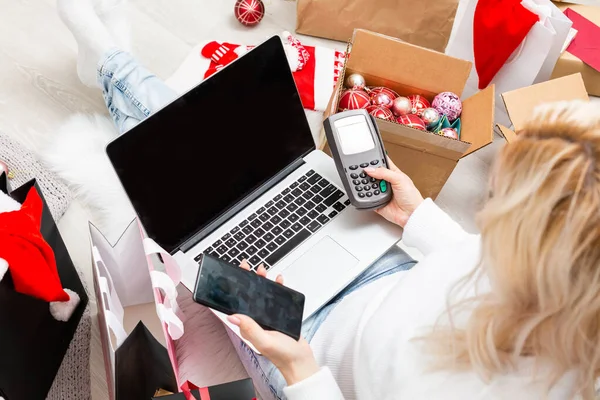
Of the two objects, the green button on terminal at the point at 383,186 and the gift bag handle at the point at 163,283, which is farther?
the green button on terminal at the point at 383,186

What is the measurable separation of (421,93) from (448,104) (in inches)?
3.7

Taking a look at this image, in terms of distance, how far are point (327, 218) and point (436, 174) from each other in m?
0.39

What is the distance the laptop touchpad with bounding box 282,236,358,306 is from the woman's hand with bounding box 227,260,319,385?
15cm

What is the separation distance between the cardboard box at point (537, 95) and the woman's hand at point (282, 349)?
78 cm

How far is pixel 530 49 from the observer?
1.31 metres

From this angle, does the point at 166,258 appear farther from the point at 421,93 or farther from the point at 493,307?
the point at 421,93

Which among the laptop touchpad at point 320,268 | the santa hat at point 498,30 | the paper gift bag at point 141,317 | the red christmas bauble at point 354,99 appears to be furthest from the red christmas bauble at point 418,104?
the paper gift bag at point 141,317

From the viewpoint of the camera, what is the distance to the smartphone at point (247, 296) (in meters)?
0.69

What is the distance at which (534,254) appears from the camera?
1.57ft

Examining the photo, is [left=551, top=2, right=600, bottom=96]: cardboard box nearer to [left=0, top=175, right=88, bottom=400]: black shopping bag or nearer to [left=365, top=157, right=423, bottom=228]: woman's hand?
[left=365, top=157, right=423, bottom=228]: woman's hand

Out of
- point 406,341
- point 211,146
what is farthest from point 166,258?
point 406,341

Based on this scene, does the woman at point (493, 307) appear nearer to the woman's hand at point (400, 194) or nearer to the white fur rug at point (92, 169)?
the woman's hand at point (400, 194)

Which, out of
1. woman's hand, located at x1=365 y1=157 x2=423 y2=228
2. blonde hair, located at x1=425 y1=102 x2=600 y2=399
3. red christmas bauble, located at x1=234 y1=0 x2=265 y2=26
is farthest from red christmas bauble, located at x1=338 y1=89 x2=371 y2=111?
blonde hair, located at x1=425 y1=102 x2=600 y2=399

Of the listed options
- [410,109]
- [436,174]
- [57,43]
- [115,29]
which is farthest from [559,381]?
[57,43]
